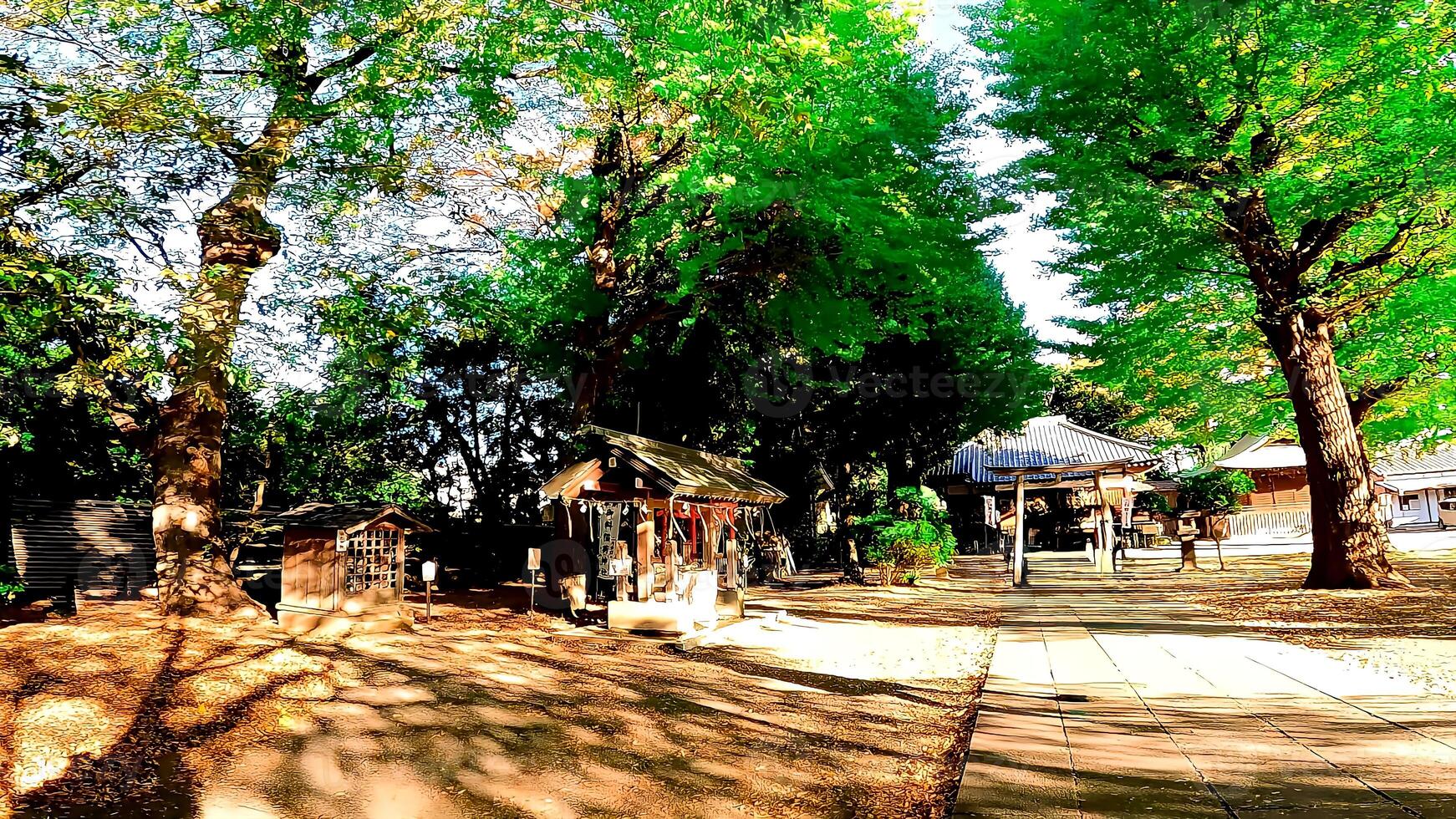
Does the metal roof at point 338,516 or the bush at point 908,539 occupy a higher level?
the metal roof at point 338,516

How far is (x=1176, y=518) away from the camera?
2438 centimetres

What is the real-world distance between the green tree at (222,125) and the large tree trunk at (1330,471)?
15077mm

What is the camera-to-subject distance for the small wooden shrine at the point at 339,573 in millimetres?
10641

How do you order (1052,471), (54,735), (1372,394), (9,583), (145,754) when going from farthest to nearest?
(1052,471)
(1372,394)
(9,583)
(54,735)
(145,754)

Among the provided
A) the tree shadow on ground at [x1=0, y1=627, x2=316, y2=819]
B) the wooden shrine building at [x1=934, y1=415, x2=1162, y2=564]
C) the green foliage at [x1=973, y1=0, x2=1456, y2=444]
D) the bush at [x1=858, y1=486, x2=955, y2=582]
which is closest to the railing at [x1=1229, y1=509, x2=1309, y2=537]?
the wooden shrine building at [x1=934, y1=415, x2=1162, y2=564]

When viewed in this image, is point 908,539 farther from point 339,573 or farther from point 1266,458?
point 1266,458

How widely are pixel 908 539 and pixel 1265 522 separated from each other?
88.4 ft

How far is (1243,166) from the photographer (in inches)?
551

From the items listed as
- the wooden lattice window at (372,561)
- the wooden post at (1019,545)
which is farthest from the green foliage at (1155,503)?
the wooden lattice window at (372,561)

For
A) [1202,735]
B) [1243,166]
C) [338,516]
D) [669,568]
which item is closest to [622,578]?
[669,568]

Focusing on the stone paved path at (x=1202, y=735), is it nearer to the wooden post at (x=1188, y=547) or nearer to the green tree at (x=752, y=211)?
the green tree at (x=752, y=211)

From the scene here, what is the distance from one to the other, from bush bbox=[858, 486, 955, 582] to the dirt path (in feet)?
34.5

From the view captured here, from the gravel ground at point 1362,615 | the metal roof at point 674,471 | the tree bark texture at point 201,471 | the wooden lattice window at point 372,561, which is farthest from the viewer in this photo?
the metal roof at point 674,471

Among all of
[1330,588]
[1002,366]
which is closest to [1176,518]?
[1002,366]
